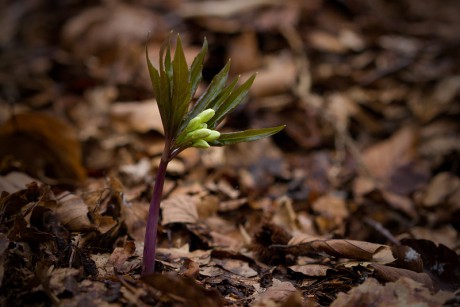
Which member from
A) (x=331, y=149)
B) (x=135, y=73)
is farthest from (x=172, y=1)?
(x=331, y=149)

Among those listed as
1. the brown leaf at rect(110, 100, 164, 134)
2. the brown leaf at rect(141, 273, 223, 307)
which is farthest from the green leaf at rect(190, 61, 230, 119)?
the brown leaf at rect(110, 100, 164, 134)

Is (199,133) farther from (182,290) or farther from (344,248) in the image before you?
(344,248)

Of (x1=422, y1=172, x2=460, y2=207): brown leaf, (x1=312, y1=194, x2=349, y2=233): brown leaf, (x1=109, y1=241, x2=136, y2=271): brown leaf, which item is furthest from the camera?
(x1=422, y1=172, x2=460, y2=207): brown leaf

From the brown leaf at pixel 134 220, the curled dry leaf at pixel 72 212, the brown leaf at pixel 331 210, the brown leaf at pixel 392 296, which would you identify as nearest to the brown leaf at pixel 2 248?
the curled dry leaf at pixel 72 212

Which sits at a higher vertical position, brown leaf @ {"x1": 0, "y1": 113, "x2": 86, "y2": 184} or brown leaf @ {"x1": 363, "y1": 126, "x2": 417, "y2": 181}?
brown leaf @ {"x1": 0, "y1": 113, "x2": 86, "y2": 184}

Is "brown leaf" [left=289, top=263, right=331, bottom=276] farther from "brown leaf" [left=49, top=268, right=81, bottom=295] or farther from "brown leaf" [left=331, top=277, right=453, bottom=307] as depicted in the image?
"brown leaf" [left=49, top=268, right=81, bottom=295]

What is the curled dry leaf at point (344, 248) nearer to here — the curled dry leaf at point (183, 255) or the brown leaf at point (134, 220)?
the curled dry leaf at point (183, 255)

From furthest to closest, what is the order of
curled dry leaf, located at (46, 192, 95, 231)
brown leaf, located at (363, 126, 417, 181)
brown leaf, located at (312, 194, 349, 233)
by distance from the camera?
brown leaf, located at (363, 126, 417, 181) → brown leaf, located at (312, 194, 349, 233) → curled dry leaf, located at (46, 192, 95, 231)

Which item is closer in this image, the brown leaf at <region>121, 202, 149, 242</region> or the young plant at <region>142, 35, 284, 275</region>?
the young plant at <region>142, 35, 284, 275</region>
